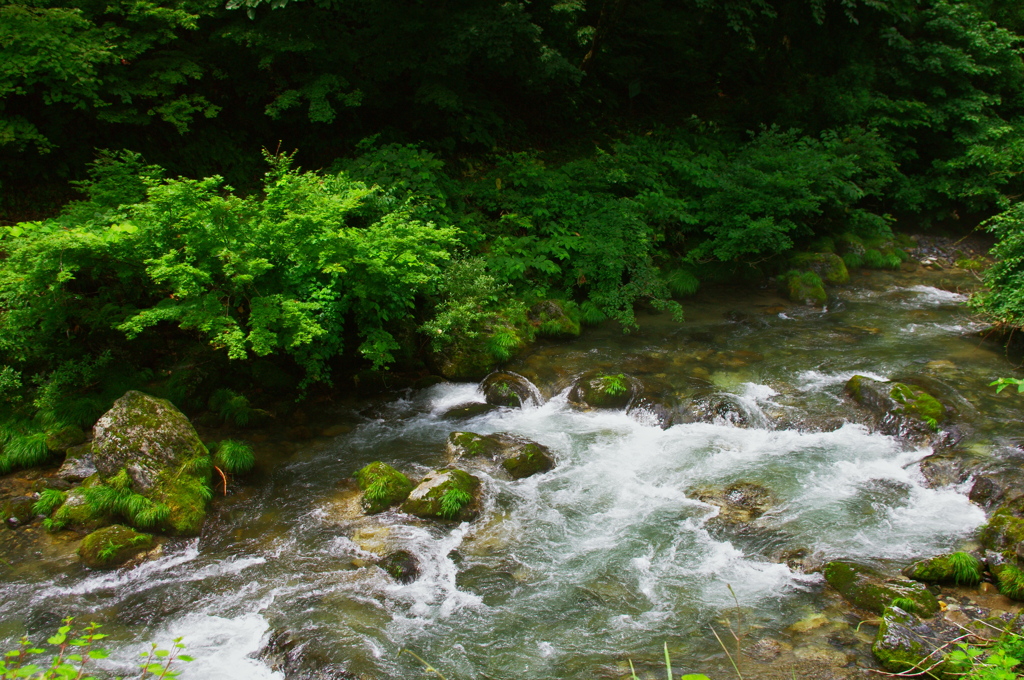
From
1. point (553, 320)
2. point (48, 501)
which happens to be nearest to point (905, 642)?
point (553, 320)

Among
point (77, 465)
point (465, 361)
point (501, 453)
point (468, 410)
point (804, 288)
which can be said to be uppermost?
point (804, 288)

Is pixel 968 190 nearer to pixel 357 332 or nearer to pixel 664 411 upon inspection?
pixel 664 411

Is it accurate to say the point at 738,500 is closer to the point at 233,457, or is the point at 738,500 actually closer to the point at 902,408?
the point at 902,408

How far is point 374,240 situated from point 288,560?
13.1ft

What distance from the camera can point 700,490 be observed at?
7.34 metres

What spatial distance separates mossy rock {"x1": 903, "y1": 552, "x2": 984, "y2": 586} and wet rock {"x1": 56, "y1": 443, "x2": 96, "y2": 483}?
876 cm

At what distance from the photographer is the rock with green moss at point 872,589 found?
534 cm

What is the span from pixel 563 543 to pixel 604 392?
10.3ft

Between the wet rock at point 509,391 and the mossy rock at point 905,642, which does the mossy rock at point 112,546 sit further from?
the mossy rock at point 905,642

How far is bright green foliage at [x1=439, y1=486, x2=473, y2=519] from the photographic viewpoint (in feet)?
22.3

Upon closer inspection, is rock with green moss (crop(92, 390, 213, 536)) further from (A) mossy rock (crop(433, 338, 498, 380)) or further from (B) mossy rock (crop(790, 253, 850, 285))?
(B) mossy rock (crop(790, 253, 850, 285))

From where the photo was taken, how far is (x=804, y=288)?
13031 mm

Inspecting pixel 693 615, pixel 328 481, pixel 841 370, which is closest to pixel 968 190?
pixel 841 370

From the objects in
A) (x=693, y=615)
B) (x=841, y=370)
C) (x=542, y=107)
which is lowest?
(x=693, y=615)
